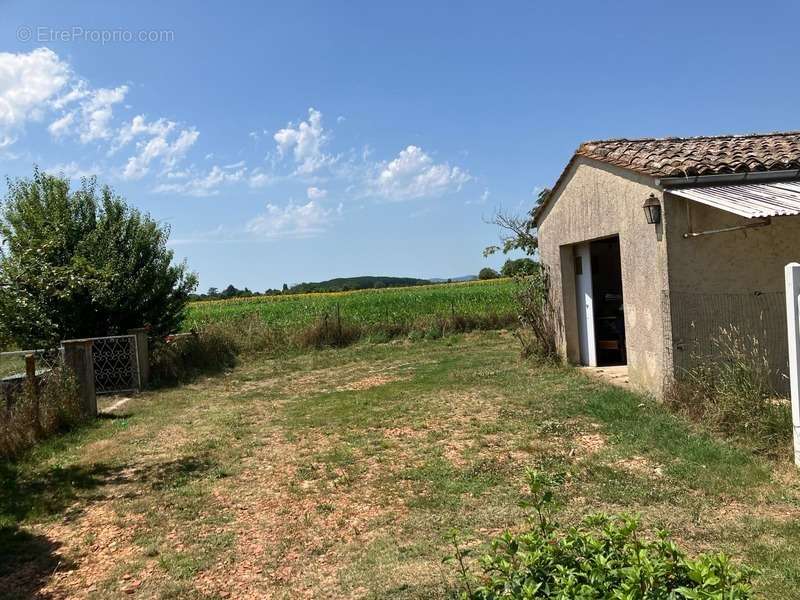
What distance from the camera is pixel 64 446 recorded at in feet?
27.0

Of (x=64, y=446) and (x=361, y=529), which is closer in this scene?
(x=361, y=529)

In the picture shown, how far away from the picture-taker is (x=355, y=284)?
68.1 meters

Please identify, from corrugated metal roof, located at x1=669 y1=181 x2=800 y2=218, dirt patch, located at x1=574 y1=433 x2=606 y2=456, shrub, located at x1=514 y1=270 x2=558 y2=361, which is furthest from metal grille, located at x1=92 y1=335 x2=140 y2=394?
corrugated metal roof, located at x1=669 y1=181 x2=800 y2=218

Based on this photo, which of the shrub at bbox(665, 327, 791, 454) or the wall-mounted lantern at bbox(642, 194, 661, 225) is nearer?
the shrub at bbox(665, 327, 791, 454)

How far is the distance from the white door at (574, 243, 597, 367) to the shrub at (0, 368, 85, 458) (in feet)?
31.4

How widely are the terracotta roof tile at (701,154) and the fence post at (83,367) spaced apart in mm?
9432

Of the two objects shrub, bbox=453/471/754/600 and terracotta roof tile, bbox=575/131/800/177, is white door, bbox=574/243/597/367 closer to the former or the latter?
terracotta roof tile, bbox=575/131/800/177

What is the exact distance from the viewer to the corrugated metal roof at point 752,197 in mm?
6018

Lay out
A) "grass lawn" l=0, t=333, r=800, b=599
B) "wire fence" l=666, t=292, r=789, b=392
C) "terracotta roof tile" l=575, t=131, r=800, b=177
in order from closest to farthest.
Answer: "grass lawn" l=0, t=333, r=800, b=599
"wire fence" l=666, t=292, r=789, b=392
"terracotta roof tile" l=575, t=131, r=800, b=177

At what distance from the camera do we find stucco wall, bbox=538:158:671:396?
7930 mm

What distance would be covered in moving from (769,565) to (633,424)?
3528 millimetres

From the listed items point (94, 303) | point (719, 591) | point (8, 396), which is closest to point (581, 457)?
point (719, 591)

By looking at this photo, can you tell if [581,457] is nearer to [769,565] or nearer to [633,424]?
[633,424]

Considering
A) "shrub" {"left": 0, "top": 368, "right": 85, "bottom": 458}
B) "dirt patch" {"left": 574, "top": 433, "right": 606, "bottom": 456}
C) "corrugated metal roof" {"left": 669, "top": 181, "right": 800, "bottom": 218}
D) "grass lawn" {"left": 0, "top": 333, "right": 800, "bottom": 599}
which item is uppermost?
"corrugated metal roof" {"left": 669, "top": 181, "right": 800, "bottom": 218}
